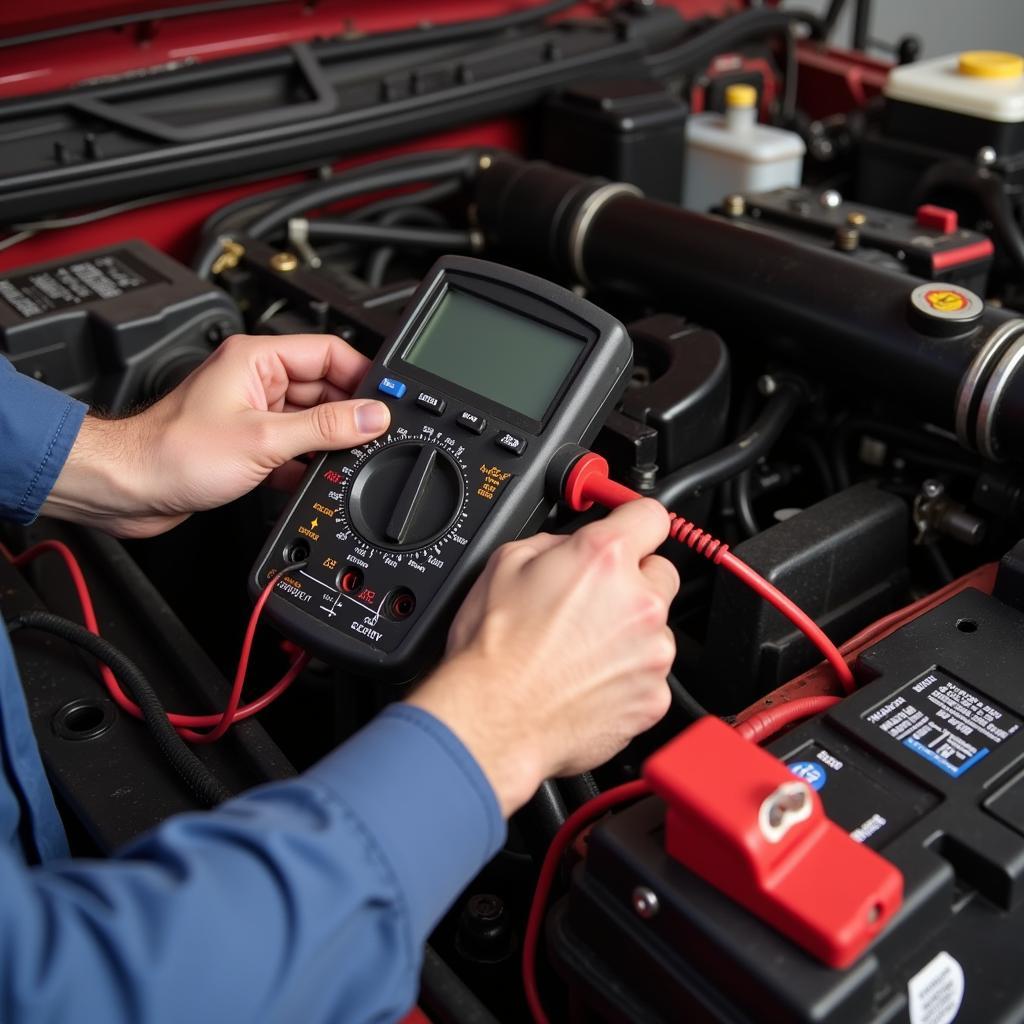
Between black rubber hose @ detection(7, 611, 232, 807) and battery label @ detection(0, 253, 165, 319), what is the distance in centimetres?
33

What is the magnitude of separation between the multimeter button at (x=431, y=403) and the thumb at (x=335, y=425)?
0.02 metres

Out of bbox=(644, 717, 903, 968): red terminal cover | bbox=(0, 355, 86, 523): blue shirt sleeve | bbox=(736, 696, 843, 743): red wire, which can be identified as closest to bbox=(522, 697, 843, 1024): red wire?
bbox=(736, 696, 843, 743): red wire

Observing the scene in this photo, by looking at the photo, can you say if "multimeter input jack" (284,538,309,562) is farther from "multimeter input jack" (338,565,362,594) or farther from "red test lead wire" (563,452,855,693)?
"red test lead wire" (563,452,855,693)

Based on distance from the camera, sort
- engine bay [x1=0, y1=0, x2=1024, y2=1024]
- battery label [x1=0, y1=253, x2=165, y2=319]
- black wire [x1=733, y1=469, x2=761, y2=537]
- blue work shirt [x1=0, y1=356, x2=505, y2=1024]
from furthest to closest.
Answer: battery label [x1=0, y1=253, x2=165, y2=319] < black wire [x1=733, y1=469, x2=761, y2=537] < engine bay [x1=0, y1=0, x2=1024, y2=1024] < blue work shirt [x1=0, y1=356, x2=505, y2=1024]

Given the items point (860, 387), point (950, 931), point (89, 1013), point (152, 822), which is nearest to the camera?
point (89, 1013)

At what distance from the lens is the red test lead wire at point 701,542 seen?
0.70 meters

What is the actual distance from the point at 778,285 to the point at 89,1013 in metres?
0.76

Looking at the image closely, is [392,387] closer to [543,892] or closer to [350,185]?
[543,892]

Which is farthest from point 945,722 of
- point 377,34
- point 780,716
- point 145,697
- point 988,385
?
point 377,34

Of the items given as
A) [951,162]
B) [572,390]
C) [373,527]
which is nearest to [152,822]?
[373,527]

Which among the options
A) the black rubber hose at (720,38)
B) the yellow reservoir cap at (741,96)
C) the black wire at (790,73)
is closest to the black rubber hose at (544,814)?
the yellow reservoir cap at (741,96)

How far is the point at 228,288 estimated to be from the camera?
1219mm

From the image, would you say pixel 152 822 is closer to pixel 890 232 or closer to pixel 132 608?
pixel 132 608

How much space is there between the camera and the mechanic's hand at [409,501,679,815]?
59 cm
